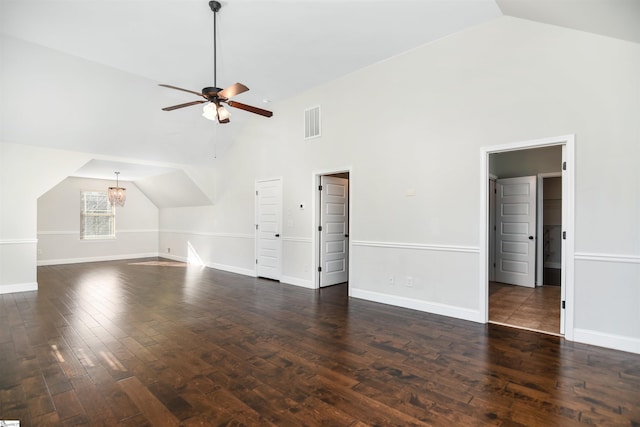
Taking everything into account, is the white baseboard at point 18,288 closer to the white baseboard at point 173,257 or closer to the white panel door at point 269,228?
the white baseboard at point 173,257

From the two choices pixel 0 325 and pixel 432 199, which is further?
pixel 432 199

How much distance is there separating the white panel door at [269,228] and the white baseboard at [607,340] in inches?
179

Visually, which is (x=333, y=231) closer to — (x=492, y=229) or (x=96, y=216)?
(x=492, y=229)

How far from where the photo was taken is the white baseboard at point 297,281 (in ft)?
18.7

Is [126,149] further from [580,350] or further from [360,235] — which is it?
[580,350]

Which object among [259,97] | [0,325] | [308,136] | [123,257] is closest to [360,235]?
[308,136]

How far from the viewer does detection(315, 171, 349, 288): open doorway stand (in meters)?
5.66

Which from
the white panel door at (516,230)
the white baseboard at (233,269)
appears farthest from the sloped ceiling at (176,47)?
the white panel door at (516,230)

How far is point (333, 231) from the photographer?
5902 mm

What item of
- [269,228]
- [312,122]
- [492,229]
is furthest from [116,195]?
[492,229]

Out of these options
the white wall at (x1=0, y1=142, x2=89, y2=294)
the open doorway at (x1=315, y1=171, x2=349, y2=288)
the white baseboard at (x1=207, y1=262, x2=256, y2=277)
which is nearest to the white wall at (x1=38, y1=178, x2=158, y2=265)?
the white wall at (x1=0, y1=142, x2=89, y2=294)

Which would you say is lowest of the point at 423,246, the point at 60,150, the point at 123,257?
the point at 123,257

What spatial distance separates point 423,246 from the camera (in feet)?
13.9

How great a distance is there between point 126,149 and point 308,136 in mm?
3755
